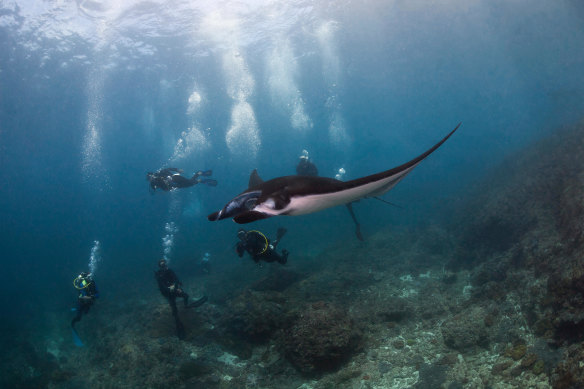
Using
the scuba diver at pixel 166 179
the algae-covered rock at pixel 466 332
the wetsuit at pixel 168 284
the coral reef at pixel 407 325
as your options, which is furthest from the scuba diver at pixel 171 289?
the algae-covered rock at pixel 466 332

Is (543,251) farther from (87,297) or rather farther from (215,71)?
(215,71)

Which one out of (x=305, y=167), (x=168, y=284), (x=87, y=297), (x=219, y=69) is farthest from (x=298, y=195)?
(x=219, y=69)

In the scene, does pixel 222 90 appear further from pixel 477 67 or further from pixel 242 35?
pixel 477 67

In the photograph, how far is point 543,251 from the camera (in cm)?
521

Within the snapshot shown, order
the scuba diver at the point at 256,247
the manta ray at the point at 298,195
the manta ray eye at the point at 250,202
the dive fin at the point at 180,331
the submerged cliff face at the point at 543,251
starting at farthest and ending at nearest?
the dive fin at the point at 180,331 → the scuba diver at the point at 256,247 → the submerged cliff face at the point at 543,251 → the manta ray eye at the point at 250,202 → the manta ray at the point at 298,195

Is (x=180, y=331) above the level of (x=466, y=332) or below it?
above

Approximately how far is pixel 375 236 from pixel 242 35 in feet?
72.9

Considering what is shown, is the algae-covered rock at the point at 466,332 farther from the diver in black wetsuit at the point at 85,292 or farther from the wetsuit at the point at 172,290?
the diver in black wetsuit at the point at 85,292

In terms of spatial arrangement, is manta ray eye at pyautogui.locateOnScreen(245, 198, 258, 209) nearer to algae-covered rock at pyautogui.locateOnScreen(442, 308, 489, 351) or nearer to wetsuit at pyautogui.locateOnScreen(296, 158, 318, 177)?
algae-covered rock at pyautogui.locateOnScreen(442, 308, 489, 351)

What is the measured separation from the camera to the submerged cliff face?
322cm

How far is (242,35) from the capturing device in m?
24.8

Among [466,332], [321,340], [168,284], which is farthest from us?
[168,284]

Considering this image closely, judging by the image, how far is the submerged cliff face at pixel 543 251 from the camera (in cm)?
322

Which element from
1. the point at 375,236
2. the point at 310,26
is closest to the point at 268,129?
the point at 310,26
